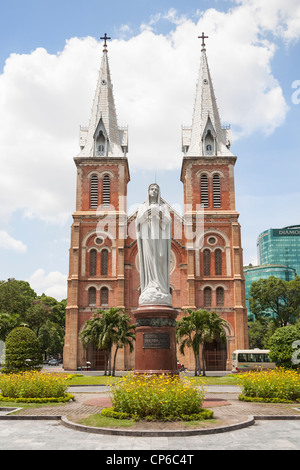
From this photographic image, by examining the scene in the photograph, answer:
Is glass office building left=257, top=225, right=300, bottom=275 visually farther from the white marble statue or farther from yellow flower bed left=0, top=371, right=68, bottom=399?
yellow flower bed left=0, top=371, right=68, bottom=399

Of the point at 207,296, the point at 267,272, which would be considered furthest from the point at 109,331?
the point at 267,272

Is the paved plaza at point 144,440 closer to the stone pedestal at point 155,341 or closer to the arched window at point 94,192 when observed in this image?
the stone pedestal at point 155,341

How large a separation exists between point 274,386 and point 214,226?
97.3ft

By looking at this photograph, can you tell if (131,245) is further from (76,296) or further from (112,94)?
(112,94)

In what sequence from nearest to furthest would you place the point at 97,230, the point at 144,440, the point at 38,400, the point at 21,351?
the point at 144,440, the point at 38,400, the point at 21,351, the point at 97,230

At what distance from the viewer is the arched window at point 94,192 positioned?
43.9m

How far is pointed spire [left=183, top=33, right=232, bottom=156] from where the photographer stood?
150 ft

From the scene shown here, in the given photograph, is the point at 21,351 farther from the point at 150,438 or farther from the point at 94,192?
the point at 94,192

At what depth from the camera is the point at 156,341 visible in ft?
44.4

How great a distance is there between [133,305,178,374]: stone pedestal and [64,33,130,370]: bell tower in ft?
87.8

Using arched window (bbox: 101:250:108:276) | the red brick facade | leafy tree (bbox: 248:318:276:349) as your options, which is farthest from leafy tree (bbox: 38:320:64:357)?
leafy tree (bbox: 248:318:276:349)

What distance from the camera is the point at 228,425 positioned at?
9641mm

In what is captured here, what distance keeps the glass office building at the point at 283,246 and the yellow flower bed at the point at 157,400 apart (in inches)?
5267

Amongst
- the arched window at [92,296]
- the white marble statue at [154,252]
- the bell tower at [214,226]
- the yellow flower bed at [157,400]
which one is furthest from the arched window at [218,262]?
the yellow flower bed at [157,400]
